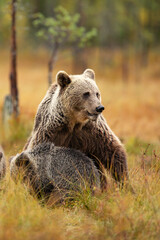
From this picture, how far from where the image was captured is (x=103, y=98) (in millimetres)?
20125

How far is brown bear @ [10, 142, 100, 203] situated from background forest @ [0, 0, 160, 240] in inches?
8.5

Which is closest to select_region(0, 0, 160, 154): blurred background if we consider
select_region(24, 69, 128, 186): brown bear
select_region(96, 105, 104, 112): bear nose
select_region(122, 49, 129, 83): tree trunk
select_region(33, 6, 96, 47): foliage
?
select_region(122, 49, 129, 83): tree trunk

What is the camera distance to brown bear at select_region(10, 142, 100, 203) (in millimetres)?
5215

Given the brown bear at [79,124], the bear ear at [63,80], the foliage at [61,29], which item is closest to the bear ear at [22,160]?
the brown bear at [79,124]

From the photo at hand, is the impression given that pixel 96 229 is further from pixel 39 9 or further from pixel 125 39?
pixel 39 9

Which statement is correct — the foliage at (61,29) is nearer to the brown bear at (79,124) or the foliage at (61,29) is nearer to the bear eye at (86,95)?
A: the brown bear at (79,124)

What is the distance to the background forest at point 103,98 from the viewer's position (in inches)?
159

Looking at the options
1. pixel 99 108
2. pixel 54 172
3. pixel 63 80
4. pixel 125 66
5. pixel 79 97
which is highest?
pixel 125 66

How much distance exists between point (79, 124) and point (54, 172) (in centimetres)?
78

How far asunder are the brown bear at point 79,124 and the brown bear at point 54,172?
0.26 meters

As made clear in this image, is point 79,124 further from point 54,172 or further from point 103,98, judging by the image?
point 103,98

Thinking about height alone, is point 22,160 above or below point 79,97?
below

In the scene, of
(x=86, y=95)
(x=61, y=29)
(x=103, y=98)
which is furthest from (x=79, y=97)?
(x=103, y=98)

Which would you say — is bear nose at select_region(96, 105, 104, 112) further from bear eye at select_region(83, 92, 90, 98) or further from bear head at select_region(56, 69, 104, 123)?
bear eye at select_region(83, 92, 90, 98)
